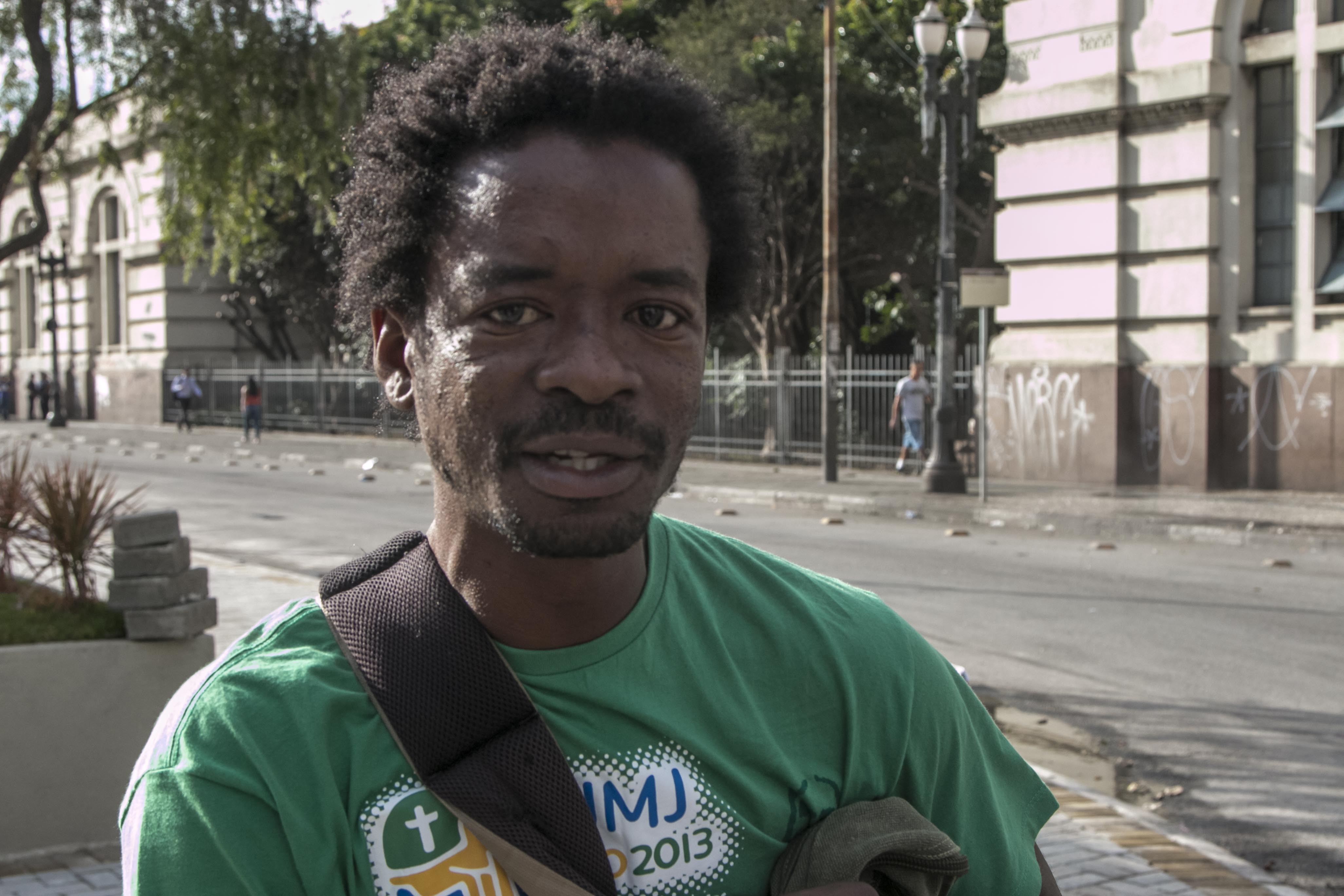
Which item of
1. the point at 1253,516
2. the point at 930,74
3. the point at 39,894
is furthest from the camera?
the point at 930,74

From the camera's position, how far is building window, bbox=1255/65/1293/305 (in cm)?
1630

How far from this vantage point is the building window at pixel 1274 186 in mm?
16297

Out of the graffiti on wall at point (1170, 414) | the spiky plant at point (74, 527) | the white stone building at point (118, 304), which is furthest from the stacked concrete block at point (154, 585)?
the white stone building at point (118, 304)

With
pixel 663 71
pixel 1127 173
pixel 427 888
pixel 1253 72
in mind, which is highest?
pixel 1253 72

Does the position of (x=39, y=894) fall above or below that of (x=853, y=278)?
below

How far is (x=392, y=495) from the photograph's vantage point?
717 inches

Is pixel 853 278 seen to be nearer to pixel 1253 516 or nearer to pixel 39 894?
pixel 1253 516

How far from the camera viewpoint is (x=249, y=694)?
53.7 inches

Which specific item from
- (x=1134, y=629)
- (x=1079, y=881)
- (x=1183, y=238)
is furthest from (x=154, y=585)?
(x=1183, y=238)

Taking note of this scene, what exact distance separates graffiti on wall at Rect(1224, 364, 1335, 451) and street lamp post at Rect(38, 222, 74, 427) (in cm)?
2858

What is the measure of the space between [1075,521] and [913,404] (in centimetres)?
529

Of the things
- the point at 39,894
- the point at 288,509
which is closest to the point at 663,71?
the point at 39,894

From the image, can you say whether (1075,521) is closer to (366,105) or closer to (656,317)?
(366,105)

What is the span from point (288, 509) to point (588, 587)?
15475 mm
